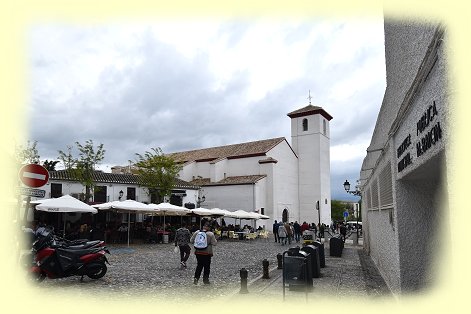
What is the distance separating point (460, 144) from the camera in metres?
3.09

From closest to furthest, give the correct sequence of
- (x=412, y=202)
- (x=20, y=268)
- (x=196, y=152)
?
(x=412, y=202), (x=20, y=268), (x=196, y=152)

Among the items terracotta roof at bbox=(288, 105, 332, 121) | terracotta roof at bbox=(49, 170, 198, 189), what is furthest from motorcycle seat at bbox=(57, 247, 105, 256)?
terracotta roof at bbox=(288, 105, 332, 121)

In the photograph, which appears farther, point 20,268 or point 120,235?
point 120,235

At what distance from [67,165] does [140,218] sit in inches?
311

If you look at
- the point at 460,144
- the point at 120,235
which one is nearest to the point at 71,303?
the point at 460,144

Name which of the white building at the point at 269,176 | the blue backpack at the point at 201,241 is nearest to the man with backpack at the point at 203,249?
the blue backpack at the point at 201,241

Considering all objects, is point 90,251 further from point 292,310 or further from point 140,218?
point 140,218

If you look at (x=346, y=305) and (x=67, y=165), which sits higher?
(x=67, y=165)

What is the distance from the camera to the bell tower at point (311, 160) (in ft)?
152

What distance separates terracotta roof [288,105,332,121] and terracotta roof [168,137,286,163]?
4.08 metres

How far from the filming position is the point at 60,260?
Answer: 9.31 meters

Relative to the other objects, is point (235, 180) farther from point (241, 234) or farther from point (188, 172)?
point (241, 234)

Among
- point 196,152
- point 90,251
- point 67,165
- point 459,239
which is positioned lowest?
point 90,251

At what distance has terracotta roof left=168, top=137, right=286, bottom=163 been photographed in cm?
4516
